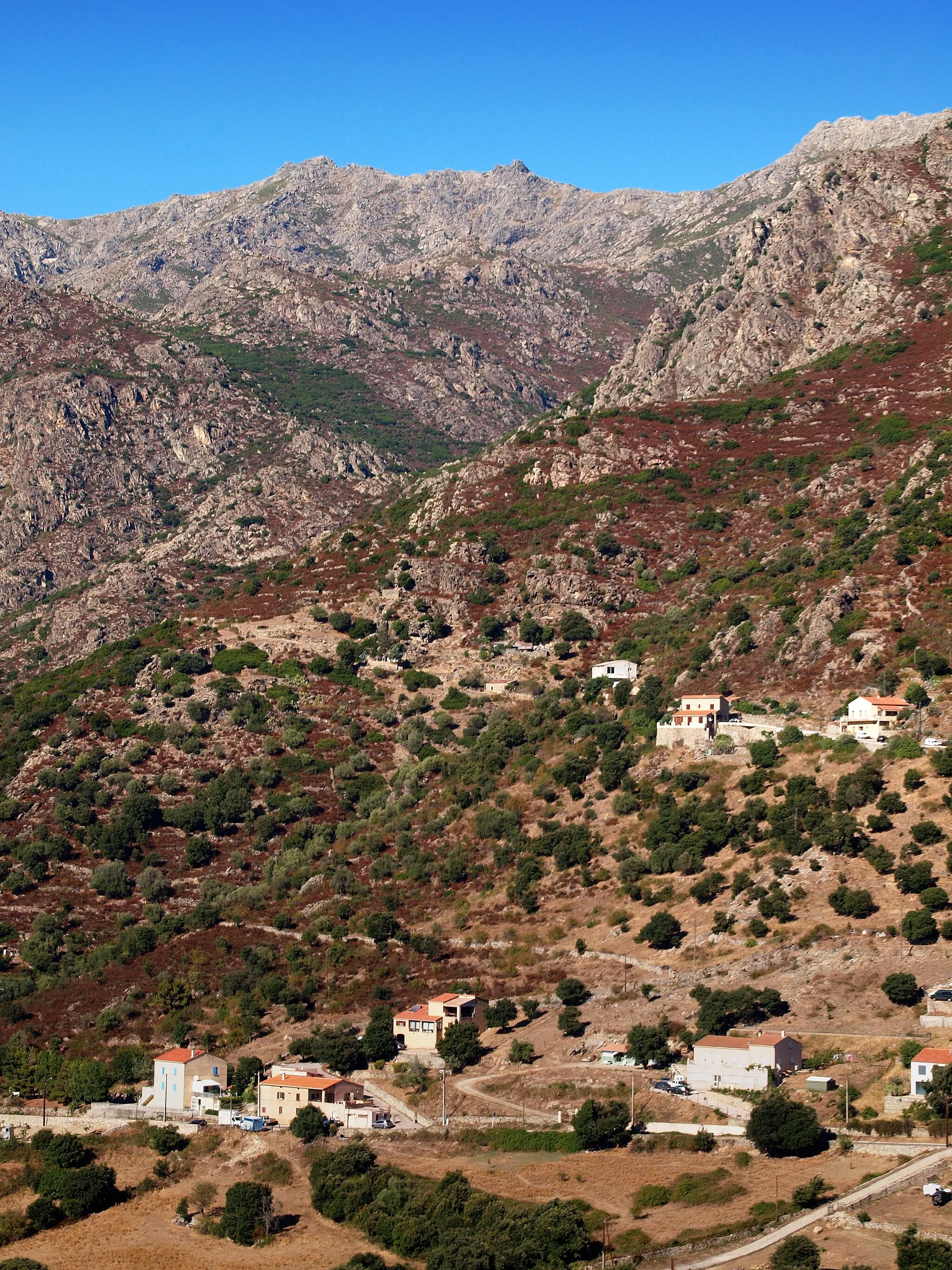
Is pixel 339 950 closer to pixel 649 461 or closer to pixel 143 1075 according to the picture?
pixel 143 1075

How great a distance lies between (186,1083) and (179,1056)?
223 cm

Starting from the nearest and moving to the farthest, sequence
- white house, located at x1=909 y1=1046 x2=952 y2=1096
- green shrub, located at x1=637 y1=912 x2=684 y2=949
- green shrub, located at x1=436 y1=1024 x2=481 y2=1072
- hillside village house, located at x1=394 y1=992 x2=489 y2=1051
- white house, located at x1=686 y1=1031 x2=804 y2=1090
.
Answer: white house, located at x1=909 y1=1046 x2=952 y2=1096
white house, located at x1=686 y1=1031 x2=804 y2=1090
green shrub, located at x1=436 y1=1024 x2=481 y2=1072
hillside village house, located at x1=394 y1=992 x2=489 y2=1051
green shrub, located at x1=637 y1=912 x2=684 y2=949

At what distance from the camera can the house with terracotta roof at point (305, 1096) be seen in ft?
280

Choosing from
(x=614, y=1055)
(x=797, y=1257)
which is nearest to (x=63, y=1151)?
(x=614, y=1055)

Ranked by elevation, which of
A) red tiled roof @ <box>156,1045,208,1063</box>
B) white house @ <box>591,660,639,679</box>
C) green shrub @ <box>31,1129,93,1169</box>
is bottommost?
green shrub @ <box>31,1129,93,1169</box>

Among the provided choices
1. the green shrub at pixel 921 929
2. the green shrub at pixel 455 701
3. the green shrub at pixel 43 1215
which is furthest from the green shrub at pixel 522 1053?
the green shrub at pixel 455 701

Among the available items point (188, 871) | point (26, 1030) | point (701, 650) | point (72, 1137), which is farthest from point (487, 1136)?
point (701, 650)

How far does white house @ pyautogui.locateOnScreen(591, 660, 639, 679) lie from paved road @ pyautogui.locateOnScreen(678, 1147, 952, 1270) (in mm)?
70917

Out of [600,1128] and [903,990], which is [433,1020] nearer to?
[600,1128]

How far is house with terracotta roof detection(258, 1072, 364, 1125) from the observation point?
85.4 meters

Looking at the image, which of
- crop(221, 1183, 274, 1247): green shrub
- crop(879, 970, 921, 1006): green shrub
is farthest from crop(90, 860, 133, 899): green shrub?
crop(879, 970, 921, 1006): green shrub

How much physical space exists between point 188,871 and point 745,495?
67.9m

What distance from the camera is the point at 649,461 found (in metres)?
172

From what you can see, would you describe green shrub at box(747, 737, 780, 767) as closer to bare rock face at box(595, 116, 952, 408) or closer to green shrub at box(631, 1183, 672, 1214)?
green shrub at box(631, 1183, 672, 1214)
